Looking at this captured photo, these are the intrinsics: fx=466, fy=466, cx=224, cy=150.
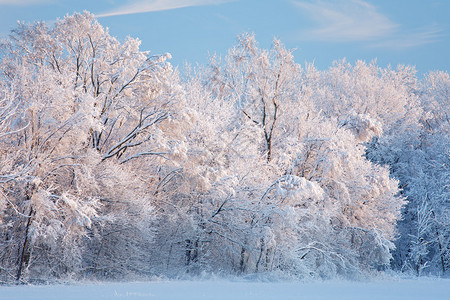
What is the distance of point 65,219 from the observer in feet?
50.2

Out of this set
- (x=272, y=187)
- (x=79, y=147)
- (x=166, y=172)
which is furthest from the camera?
(x=166, y=172)

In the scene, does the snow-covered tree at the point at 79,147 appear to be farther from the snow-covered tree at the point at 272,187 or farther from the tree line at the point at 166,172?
the snow-covered tree at the point at 272,187

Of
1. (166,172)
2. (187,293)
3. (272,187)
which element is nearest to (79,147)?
(166,172)

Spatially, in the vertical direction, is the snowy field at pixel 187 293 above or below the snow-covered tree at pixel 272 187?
below

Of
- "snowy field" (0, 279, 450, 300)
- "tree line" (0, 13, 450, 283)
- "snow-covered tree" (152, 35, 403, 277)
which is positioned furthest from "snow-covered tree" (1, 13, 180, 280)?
"snowy field" (0, 279, 450, 300)

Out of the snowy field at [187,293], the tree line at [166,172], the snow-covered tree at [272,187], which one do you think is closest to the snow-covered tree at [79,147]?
the tree line at [166,172]

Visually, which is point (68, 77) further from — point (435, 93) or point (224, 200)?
point (435, 93)

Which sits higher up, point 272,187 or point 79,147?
point 79,147

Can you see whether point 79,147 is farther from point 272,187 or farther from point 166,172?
point 272,187

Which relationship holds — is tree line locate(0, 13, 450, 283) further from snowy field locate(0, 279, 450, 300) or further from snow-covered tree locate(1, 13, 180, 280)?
snowy field locate(0, 279, 450, 300)

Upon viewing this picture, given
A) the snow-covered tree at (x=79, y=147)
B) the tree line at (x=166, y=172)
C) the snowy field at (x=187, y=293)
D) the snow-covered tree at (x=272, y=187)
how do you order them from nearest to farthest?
the snowy field at (x=187, y=293)
the snow-covered tree at (x=79, y=147)
the tree line at (x=166, y=172)
the snow-covered tree at (x=272, y=187)

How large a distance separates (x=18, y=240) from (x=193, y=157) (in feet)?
26.3

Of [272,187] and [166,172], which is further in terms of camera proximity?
[166,172]

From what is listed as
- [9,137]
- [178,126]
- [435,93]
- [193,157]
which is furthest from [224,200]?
[435,93]
